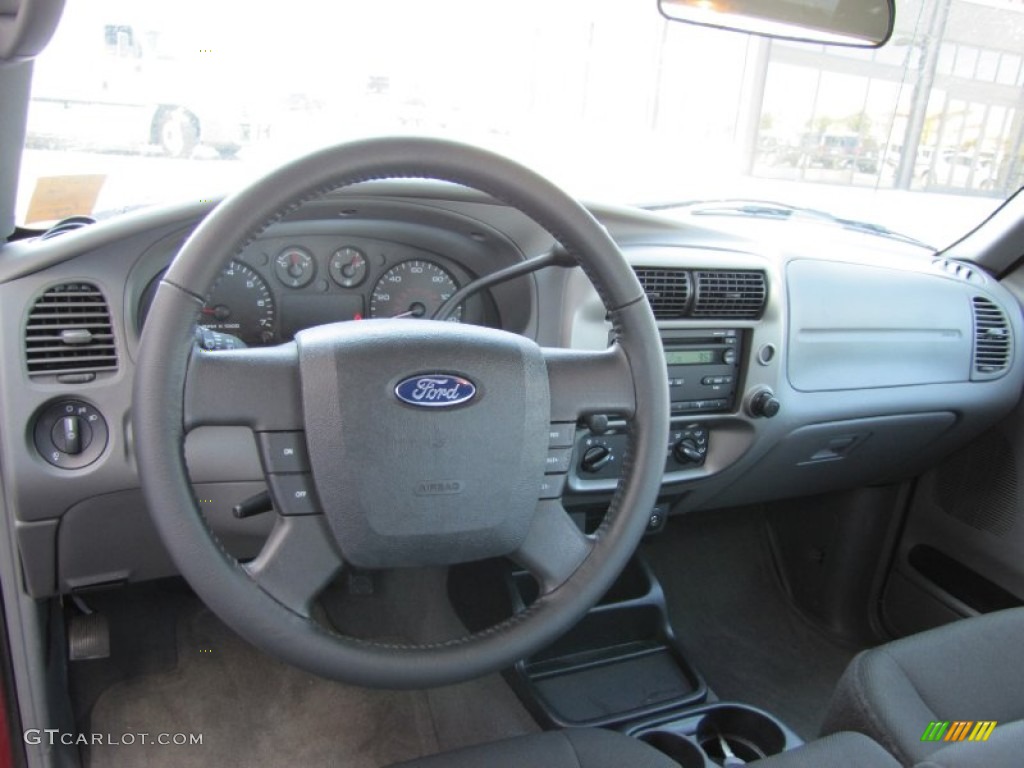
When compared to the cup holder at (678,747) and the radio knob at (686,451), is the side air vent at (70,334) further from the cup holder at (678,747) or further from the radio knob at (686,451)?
the cup holder at (678,747)

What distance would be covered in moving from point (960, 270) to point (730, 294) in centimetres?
96

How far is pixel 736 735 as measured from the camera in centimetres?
193

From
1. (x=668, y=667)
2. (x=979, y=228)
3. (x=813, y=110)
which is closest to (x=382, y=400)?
(x=668, y=667)

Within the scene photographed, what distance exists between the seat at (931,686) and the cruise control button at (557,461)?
68 centimetres

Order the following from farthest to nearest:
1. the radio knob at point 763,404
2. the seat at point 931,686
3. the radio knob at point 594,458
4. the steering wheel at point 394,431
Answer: the radio knob at point 763,404 → the radio knob at point 594,458 → the seat at point 931,686 → the steering wheel at point 394,431

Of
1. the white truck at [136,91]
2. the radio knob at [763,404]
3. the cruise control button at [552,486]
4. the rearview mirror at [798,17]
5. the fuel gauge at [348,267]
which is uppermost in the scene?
the rearview mirror at [798,17]

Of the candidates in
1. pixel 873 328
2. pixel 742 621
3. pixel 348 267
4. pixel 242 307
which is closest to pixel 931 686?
pixel 873 328

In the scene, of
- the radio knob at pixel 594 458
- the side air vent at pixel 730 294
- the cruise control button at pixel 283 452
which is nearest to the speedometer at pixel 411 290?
the radio knob at pixel 594 458

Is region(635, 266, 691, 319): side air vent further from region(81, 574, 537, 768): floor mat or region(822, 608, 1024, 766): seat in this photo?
region(81, 574, 537, 768): floor mat

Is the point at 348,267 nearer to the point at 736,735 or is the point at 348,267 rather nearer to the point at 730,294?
the point at 730,294

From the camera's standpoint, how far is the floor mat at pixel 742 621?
2363 mm

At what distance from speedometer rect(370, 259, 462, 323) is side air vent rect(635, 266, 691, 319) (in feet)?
1.28

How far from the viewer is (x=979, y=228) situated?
2.47 meters

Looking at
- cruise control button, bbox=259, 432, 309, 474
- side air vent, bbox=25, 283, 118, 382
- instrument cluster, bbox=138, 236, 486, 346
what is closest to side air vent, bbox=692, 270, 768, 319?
instrument cluster, bbox=138, 236, 486, 346
